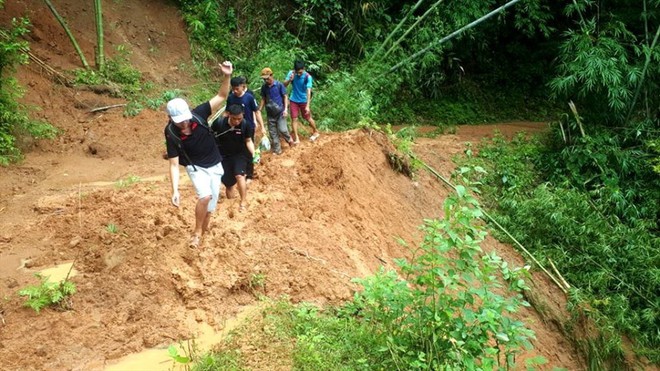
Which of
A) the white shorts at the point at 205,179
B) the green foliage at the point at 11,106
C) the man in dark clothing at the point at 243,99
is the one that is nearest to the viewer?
the white shorts at the point at 205,179

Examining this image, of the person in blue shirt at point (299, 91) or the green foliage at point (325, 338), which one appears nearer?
the green foliage at point (325, 338)

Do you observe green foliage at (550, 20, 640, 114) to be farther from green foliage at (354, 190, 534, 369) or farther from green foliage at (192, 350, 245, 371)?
green foliage at (192, 350, 245, 371)

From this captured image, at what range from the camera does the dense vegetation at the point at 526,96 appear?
8.10 metres

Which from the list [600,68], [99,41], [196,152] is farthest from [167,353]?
[600,68]

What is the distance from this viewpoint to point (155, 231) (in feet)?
18.7

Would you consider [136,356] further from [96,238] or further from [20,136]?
[20,136]

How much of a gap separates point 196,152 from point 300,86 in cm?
354

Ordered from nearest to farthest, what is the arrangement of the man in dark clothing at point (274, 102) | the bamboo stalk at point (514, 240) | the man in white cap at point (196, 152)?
1. the man in white cap at point (196, 152)
2. the man in dark clothing at point (274, 102)
3. the bamboo stalk at point (514, 240)

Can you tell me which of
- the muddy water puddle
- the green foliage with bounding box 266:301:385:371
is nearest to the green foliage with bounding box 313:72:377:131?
the green foliage with bounding box 266:301:385:371

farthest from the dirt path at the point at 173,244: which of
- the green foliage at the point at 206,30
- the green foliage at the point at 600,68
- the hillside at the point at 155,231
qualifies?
the green foliage at the point at 206,30

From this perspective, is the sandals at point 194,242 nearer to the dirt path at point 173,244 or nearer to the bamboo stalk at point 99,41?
the dirt path at point 173,244

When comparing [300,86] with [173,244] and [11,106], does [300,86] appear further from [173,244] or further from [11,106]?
[11,106]

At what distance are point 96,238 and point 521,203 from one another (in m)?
6.24

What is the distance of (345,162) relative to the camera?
7797mm
